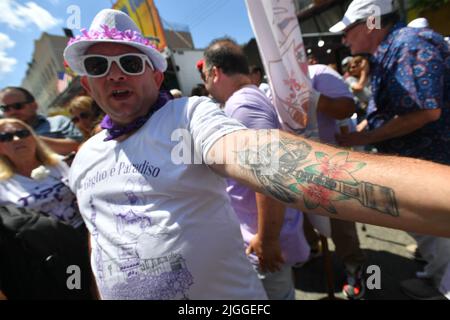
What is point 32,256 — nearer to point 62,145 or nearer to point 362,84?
point 62,145

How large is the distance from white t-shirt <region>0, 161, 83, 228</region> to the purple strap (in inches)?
44.2

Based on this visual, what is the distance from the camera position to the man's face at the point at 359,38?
172 centimetres

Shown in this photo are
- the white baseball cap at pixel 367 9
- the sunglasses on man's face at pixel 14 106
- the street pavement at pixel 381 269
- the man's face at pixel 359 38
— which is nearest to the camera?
the white baseball cap at pixel 367 9

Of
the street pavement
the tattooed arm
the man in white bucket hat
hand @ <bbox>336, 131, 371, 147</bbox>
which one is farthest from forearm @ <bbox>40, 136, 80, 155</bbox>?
the street pavement

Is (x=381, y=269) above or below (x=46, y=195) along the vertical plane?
below

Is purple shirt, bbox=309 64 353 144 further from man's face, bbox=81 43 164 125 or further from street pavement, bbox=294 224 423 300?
street pavement, bbox=294 224 423 300

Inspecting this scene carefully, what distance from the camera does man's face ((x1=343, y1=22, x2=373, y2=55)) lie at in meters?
1.72

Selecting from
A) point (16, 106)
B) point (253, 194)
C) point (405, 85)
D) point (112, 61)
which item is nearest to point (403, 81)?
point (405, 85)


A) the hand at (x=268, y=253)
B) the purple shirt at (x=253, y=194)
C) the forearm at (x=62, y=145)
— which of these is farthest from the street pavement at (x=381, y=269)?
the forearm at (x=62, y=145)

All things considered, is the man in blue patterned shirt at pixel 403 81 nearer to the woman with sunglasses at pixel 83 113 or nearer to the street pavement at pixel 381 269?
the street pavement at pixel 381 269

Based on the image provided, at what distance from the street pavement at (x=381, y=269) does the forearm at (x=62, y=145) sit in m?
2.94

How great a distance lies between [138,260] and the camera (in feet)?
3.67

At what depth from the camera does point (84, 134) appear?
3223 millimetres

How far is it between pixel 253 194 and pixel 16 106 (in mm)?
2834
